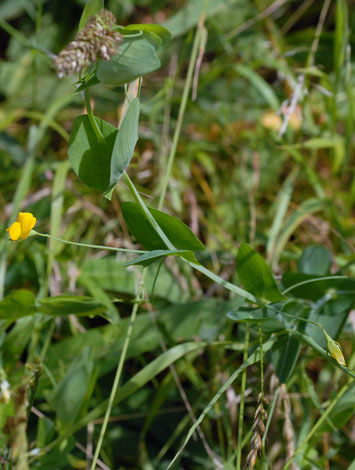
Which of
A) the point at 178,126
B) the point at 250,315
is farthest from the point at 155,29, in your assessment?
the point at 250,315

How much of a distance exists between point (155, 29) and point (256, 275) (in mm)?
394

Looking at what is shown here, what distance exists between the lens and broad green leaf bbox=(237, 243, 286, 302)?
2.54 ft

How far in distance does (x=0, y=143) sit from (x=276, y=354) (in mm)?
984

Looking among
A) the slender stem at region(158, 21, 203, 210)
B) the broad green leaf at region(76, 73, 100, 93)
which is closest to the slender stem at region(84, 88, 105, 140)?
the broad green leaf at region(76, 73, 100, 93)

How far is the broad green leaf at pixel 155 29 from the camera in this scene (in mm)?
686

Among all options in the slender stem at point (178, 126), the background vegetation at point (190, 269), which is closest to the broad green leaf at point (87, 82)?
the background vegetation at point (190, 269)

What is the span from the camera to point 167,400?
1.08m

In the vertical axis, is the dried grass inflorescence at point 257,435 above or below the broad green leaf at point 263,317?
below

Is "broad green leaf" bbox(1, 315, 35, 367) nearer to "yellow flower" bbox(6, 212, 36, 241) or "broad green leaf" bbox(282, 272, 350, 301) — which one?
"yellow flower" bbox(6, 212, 36, 241)

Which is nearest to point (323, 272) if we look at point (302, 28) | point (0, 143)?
point (0, 143)

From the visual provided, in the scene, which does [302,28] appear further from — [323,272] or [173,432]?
[173,432]

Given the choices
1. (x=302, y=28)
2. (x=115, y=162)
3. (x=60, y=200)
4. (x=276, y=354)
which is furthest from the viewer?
(x=302, y=28)

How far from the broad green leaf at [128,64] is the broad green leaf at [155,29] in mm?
18

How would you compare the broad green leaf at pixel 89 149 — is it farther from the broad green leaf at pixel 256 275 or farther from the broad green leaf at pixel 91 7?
the broad green leaf at pixel 256 275
